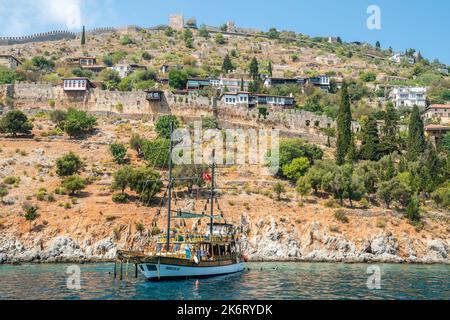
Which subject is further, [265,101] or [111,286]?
[265,101]

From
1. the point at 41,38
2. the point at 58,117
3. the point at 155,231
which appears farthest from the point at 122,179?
the point at 41,38

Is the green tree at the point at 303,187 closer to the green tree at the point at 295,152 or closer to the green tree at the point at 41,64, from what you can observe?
the green tree at the point at 295,152

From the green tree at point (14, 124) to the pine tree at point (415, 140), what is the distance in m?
53.4

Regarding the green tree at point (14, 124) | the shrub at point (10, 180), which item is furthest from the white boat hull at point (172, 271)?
the green tree at point (14, 124)

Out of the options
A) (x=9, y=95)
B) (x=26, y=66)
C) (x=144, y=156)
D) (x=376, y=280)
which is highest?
(x=26, y=66)

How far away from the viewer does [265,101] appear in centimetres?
9488

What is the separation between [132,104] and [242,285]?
176 feet

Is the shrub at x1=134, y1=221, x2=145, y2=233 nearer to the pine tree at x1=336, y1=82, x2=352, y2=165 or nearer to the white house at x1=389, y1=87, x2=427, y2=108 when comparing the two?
the pine tree at x1=336, y1=82, x2=352, y2=165

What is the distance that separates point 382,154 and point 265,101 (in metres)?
27.6

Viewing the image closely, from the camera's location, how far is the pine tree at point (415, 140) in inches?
2805

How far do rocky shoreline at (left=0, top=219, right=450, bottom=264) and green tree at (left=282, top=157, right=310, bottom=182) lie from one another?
12201 millimetres

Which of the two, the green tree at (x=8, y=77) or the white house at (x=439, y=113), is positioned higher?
the green tree at (x=8, y=77)
